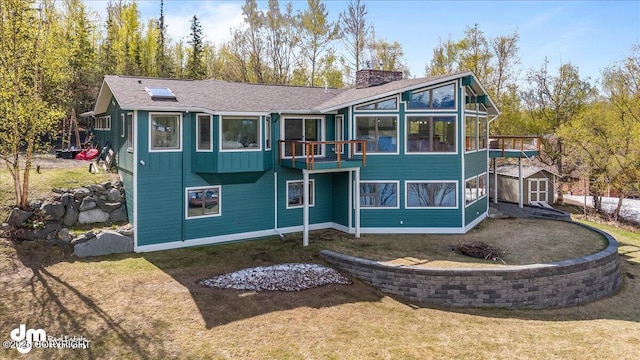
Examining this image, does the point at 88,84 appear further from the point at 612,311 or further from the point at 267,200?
the point at 612,311

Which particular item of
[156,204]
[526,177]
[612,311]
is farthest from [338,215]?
[526,177]

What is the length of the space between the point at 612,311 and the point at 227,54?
103 ft

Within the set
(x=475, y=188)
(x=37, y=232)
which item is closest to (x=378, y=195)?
(x=475, y=188)

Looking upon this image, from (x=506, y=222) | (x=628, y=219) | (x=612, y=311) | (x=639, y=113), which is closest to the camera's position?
(x=612, y=311)

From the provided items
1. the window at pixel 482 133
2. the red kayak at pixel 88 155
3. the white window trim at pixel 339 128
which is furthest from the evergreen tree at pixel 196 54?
the window at pixel 482 133

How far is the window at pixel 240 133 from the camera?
1323cm

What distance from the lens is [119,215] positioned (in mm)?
13664

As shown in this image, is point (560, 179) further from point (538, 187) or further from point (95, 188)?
point (95, 188)

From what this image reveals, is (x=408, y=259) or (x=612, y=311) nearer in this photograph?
Result: (x=612, y=311)

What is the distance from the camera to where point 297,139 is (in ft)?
49.7

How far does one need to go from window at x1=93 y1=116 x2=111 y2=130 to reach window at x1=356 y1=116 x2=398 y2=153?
11.5 metres

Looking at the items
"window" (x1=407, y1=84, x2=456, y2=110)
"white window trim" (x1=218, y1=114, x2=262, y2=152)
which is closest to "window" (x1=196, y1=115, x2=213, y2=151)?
"white window trim" (x1=218, y1=114, x2=262, y2=152)

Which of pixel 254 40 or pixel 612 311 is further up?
pixel 254 40

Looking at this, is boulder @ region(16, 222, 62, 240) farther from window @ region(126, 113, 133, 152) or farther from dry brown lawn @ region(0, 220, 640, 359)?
window @ region(126, 113, 133, 152)
